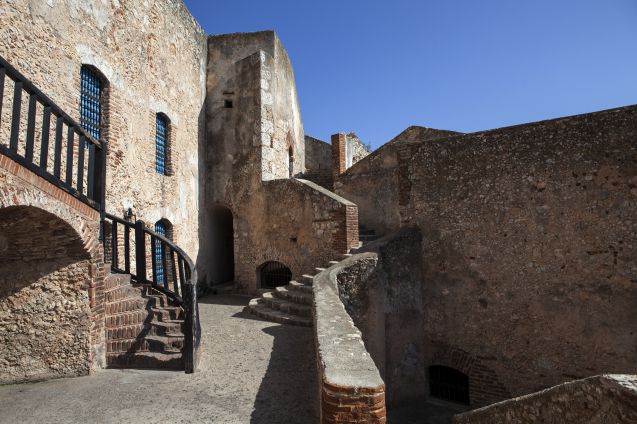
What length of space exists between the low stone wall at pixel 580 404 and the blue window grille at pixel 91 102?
842 centimetres

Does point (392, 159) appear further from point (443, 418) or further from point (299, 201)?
point (443, 418)

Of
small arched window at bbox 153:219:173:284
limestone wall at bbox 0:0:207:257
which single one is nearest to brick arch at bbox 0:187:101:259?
limestone wall at bbox 0:0:207:257

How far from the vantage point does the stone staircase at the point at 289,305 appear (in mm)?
7934

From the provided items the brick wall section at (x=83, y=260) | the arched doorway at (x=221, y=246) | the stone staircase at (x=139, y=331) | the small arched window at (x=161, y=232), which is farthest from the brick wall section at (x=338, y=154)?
the brick wall section at (x=83, y=260)

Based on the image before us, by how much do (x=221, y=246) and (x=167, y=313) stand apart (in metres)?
8.12

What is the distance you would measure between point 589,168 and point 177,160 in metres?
10.1

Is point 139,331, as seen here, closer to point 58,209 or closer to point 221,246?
point 58,209

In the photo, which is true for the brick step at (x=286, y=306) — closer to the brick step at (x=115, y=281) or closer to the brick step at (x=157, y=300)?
the brick step at (x=157, y=300)

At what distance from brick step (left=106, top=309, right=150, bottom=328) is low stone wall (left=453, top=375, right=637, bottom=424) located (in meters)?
4.93

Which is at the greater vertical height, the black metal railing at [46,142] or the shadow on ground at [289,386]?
the black metal railing at [46,142]

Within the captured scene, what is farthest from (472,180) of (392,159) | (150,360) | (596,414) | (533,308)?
(150,360)

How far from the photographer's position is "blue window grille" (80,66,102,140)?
7.93m

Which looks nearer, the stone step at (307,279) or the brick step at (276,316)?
the brick step at (276,316)

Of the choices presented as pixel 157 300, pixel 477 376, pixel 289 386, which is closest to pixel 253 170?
pixel 157 300
